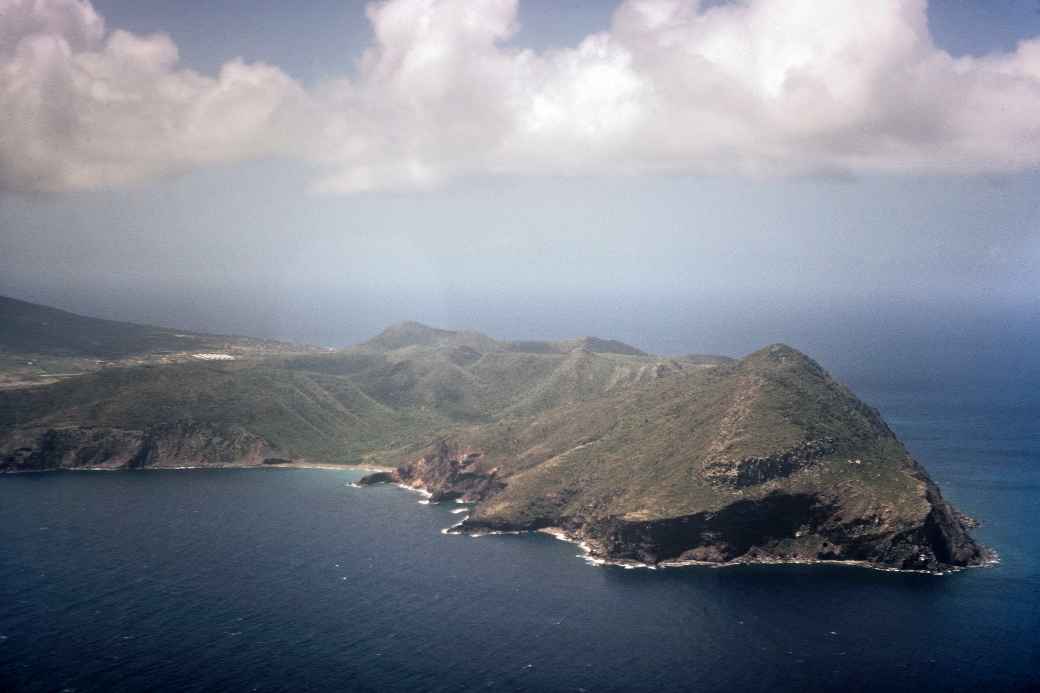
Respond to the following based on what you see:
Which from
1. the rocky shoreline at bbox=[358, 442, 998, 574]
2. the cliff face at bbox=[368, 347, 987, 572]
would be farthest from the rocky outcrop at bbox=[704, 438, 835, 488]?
the rocky shoreline at bbox=[358, 442, 998, 574]

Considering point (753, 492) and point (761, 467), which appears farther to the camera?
point (761, 467)

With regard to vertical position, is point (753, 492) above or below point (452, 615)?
above

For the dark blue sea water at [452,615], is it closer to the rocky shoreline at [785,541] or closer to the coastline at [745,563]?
the coastline at [745,563]

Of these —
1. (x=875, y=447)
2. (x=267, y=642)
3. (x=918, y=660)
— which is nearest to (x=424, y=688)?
(x=267, y=642)

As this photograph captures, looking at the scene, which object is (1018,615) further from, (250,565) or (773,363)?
(250,565)

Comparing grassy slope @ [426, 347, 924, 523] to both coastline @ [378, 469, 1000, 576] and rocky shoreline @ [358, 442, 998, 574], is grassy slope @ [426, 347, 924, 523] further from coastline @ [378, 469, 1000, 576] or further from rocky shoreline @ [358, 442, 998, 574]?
coastline @ [378, 469, 1000, 576]

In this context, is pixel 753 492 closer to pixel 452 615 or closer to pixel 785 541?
pixel 785 541

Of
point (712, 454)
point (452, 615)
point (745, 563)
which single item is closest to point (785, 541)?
point (745, 563)
